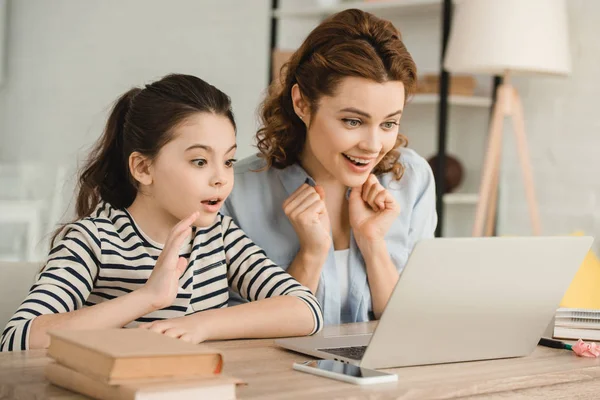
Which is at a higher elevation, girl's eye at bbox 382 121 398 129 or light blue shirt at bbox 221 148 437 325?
girl's eye at bbox 382 121 398 129

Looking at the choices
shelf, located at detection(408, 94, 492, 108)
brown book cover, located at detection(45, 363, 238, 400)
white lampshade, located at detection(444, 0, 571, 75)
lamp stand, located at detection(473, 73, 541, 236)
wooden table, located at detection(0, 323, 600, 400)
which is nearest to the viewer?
brown book cover, located at detection(45, 363, 238, 400)

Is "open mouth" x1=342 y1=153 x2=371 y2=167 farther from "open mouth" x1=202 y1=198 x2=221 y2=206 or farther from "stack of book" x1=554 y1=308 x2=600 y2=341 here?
"stack of book" x1=554 y1=308 x2=600 y2=341

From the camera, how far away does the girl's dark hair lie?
1.43m

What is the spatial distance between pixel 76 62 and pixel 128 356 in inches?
89.8

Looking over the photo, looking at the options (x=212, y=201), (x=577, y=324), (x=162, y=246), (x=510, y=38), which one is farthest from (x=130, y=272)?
(x=510, y=38)

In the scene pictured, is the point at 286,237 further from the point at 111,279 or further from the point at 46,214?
the point at 46,214

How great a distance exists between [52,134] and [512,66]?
158 centimetres

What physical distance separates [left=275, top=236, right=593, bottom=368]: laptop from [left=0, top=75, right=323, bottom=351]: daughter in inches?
6.7

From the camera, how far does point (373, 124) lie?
161cm

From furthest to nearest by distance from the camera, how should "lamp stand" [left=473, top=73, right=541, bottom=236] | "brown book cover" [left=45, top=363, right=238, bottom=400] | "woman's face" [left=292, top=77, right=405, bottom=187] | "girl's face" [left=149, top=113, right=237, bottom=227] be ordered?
"lamp stand" [left=473, top=73, right=541, bottom=236], "woman's face" [left=292, top=77, right=405, bottom=187], "girl's face" [left=149, top=113, right=237, bottom=227], "brown book cover" [left=45, top=363, right=238, bottom=400]

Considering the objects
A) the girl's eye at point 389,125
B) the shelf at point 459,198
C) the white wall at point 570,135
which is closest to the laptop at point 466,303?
the girl's eye at point 389,125

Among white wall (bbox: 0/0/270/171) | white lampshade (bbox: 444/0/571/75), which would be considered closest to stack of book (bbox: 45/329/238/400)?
white wall (bbox: 0/0/270/171)

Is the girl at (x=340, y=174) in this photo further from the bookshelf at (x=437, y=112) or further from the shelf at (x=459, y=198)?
the bookshelf at (x=437, y=112)

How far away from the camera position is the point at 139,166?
1.45 metres
